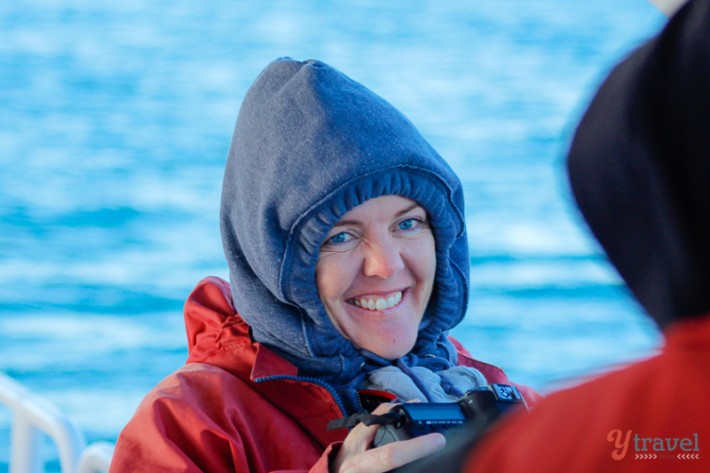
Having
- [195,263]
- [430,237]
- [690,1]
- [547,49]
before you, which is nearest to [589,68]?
[547,49]

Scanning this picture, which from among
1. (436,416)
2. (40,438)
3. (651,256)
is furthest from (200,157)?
(651,256)

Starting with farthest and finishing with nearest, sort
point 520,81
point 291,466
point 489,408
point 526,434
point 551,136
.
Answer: point 520,81 < point 551,136 < point 291,466 < point 489,408 < point 526,434

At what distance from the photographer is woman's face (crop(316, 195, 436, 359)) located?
1.78 m

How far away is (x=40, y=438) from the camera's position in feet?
6.85

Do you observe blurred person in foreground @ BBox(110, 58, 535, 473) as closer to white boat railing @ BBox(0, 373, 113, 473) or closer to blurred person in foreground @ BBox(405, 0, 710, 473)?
white boat railing @ BBox(0, 373, 113, 473)

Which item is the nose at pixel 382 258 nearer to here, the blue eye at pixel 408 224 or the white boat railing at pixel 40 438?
the blue eye at pixel 408 224

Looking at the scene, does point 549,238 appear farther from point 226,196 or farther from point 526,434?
point 526,434

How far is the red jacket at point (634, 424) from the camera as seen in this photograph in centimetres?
67

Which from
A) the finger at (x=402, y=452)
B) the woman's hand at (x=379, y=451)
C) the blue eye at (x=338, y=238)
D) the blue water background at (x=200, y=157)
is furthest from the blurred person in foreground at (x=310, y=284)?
the blue water background at (x=200, y=157)

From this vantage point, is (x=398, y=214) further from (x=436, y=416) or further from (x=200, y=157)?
(x=200, y=157)

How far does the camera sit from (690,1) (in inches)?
28.5

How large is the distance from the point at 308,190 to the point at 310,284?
16 centimetres

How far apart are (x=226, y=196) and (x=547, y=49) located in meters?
11.0

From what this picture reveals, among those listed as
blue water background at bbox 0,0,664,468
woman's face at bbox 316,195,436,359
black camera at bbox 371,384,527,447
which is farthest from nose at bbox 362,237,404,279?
blue water background at bbox 0,0,664,468
